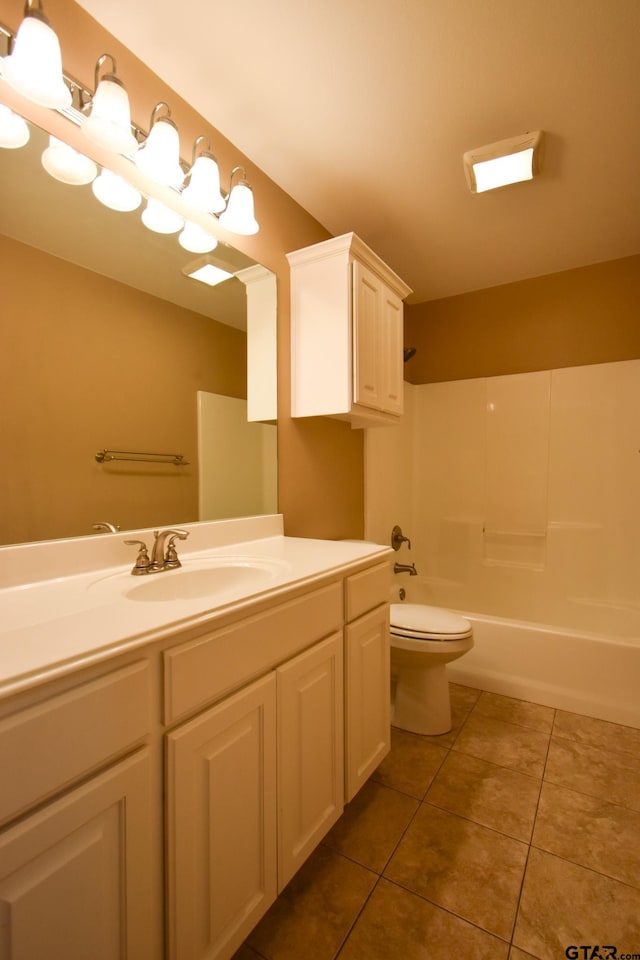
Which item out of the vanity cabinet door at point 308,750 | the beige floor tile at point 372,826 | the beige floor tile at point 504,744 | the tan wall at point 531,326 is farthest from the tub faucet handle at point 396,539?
the vanity cabinet door at point 308,750

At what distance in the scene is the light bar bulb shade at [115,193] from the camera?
1.14 meters

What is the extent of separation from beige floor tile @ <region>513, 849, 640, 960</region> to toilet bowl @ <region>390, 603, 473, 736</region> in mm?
635

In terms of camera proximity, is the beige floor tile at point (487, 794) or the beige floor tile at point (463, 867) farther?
the beige floor tile at point (487, 794)

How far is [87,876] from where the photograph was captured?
1.95ft

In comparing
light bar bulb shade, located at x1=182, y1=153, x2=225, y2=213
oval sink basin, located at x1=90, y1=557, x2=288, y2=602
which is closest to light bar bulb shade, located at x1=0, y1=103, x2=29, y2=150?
light bar bulb shade, located at x1=182, y1=153, x2=225, y2=213

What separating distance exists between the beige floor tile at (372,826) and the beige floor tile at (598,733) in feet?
2.79

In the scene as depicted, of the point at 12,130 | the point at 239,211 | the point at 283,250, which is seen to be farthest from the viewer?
the point at 283,250

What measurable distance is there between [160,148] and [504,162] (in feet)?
4.35

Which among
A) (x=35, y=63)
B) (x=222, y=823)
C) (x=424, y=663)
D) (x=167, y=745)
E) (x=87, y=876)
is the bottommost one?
(x=424, y=663)

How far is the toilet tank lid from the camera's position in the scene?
175 centimetres

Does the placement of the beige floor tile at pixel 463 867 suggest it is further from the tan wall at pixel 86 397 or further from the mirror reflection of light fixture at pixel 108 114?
the mirror reflection of light fixture at pixel 108 114

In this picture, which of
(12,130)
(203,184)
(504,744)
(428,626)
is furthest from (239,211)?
(504,744)

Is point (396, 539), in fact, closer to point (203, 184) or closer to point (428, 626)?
point (428, 626)

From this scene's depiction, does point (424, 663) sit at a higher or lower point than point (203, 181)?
lower
